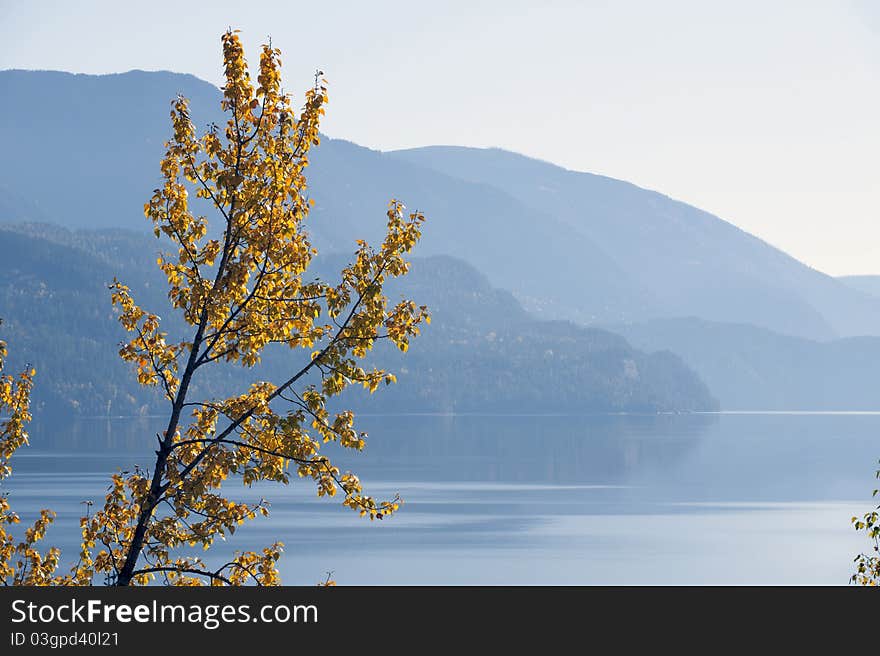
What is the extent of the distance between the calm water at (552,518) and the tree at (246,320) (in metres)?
52.1

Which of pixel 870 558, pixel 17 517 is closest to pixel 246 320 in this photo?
pixel 17 517

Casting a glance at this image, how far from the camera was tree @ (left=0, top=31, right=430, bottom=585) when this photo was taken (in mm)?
15297

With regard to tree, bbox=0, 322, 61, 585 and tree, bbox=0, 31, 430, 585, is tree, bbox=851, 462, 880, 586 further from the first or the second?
tree, bbox=0, 322, 61, 585

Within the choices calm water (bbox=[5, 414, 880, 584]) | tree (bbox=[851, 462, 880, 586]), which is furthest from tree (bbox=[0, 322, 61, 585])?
calm water (bbox=[5, 414, 880, 584])

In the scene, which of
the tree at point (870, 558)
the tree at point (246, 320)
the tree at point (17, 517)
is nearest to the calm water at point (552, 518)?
the tree at point (17, 517)

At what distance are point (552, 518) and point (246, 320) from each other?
89683mm

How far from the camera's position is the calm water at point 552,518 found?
7544cm

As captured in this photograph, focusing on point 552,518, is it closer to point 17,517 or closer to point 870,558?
point 870,558

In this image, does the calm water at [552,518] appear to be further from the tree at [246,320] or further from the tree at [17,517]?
the tree at [246,320]

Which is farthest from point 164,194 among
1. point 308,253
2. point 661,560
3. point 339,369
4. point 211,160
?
point 661,560

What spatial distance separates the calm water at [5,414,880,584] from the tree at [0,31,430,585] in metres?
52.1
